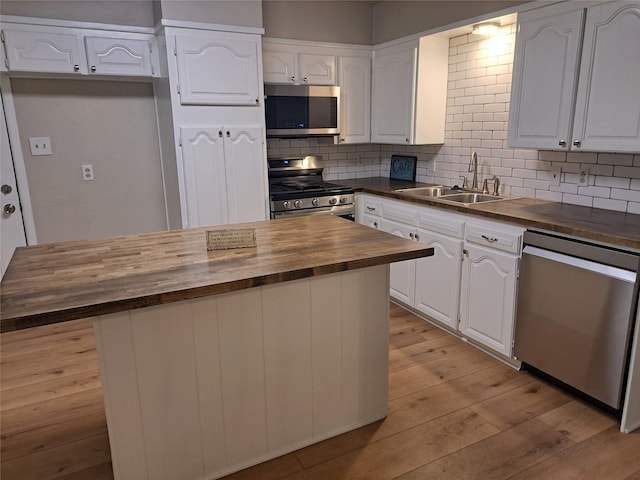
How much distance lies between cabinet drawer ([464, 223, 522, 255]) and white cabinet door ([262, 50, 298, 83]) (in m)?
2.06

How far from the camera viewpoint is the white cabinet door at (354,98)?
4051 mm

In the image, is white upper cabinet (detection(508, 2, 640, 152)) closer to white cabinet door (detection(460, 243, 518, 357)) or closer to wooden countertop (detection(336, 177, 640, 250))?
wooden countertop (detection(336, 177, 640, 250))

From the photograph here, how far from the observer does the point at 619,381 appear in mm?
2127

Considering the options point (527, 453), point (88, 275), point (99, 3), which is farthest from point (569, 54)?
point (99, 3)

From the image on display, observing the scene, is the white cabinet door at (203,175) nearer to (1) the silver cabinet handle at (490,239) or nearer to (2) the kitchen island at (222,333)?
(2) the kitchen island at (222,333)

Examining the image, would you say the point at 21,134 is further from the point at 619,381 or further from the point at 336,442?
the point at 619,381

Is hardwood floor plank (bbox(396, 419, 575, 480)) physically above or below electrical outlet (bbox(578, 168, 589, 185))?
below

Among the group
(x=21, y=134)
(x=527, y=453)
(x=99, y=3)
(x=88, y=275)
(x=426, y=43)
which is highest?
(x=99, y=3)

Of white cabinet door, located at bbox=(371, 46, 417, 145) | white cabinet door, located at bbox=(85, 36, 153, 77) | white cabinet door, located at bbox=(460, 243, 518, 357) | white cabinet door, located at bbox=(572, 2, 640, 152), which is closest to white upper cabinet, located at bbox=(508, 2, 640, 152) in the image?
white cabinet door, located at bbox=(572, 2, 640, 152)

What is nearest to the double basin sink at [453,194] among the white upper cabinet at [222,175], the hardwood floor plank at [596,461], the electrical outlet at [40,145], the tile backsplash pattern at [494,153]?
the tile backsplash pattern at [494,153]

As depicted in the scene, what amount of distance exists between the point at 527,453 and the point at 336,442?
2.86ft

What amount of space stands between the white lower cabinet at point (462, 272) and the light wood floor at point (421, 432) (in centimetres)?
26

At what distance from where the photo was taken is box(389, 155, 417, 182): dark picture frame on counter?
4.27 m

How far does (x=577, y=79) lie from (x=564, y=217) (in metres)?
0.77
